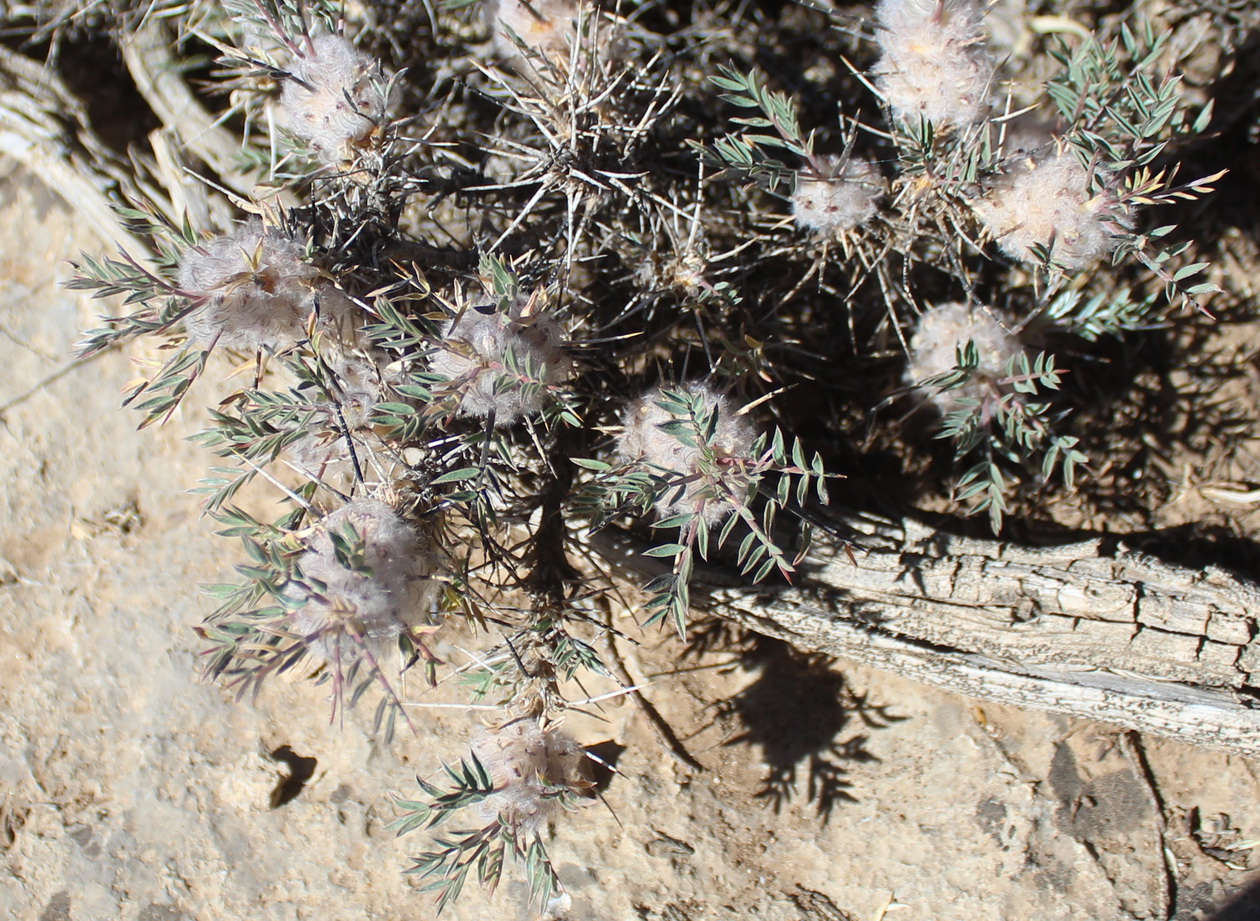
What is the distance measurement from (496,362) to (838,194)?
72 centimetres

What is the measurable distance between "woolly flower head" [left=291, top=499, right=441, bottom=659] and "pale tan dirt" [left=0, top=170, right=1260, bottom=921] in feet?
2.02

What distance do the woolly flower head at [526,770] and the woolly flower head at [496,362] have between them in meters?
0.53

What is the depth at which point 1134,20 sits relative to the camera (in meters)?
2.27

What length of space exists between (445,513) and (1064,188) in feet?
3.78

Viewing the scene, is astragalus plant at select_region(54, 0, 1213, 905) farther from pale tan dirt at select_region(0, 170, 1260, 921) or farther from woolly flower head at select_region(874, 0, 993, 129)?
pale tan dirt at select_region(0, 170, 1260, 921)

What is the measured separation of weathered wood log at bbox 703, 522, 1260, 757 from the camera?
1.66m

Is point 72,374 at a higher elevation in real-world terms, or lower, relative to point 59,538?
higher

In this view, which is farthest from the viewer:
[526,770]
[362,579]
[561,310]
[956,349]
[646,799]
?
[646,799]

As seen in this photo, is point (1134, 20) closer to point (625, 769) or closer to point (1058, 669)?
point (1058, 669)

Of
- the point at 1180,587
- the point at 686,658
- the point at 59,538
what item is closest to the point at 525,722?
the point at 686,658

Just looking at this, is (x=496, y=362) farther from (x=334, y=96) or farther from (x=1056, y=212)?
(x=1056, y=212)

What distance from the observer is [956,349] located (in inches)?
66.4

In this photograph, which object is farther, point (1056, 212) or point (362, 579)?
point (1056, 212)

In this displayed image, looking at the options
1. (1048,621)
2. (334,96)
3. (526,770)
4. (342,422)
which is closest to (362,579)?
(342,422)
